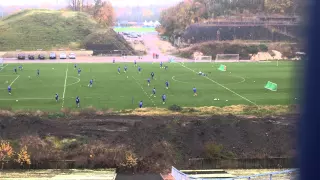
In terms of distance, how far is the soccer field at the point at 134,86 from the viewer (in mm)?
27531

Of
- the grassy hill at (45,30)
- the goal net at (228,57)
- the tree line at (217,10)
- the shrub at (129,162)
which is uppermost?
the tree line at (217,10)

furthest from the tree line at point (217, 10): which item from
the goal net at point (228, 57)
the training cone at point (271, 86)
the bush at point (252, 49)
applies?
the training cone at point (271, 86)

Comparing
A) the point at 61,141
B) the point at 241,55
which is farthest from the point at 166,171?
the point at 241,55

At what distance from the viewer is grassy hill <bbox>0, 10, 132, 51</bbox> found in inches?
2386

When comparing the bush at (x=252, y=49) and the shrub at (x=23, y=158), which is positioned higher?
the bush at (x=252, y=49)

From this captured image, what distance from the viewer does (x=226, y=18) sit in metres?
73.5

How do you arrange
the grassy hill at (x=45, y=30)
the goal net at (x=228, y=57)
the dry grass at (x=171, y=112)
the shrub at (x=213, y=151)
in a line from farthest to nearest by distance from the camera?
the grassy hill at (x=45, y=30)
the goal net at (x=228, y=57)
the dry grass at (x=171, y=112)
the shrub at (x=213, y=151)

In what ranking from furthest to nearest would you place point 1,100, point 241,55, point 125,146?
point 241,55, point 1,100, point 125,146

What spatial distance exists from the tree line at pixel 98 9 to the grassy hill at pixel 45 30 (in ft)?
47.6

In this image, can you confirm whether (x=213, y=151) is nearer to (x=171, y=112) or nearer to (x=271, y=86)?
(x=171, y=112)

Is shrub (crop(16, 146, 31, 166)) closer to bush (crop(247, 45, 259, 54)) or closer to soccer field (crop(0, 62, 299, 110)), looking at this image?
soccer field (crop(0, 62, 299, 110))

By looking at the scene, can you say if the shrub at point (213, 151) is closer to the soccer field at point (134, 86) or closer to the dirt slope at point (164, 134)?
the dirt slope at point (164, 134)

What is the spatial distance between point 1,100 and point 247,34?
47.7 metres

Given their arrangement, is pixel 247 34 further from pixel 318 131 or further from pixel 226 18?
pixel 318 131
